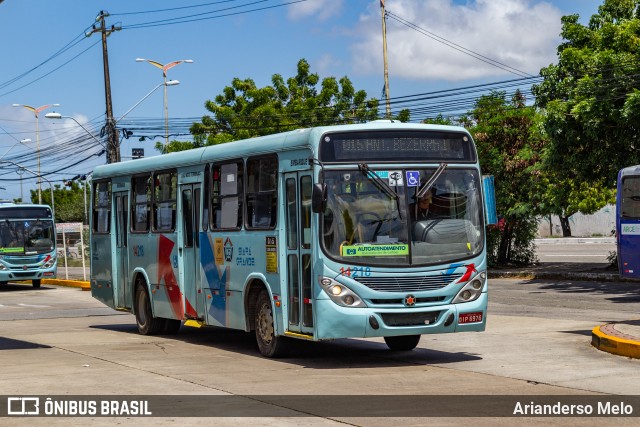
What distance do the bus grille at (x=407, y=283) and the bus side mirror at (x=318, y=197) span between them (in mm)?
986

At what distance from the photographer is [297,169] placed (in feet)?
45.8

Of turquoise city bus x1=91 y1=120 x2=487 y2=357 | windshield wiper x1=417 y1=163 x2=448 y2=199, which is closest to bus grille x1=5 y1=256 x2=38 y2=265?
turquoise city bus x1=91 y1=120 x2=487 y2=357

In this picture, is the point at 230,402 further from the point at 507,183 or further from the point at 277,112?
the point at 277,112

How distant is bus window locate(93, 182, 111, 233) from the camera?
20719mm

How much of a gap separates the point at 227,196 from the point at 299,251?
2.44 meters

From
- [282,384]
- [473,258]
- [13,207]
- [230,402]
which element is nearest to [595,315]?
[473,258]

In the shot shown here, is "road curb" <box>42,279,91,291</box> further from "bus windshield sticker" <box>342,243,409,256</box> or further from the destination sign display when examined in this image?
"bus windshield sticker" <box>342,243,409,256</box>

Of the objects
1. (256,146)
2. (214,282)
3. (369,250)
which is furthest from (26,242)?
(369,250)

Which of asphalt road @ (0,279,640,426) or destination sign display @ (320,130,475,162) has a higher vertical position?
destination sign display @ (320,130,475,162)

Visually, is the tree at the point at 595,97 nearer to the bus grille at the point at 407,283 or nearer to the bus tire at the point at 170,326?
the bus tire at the point at 170,326

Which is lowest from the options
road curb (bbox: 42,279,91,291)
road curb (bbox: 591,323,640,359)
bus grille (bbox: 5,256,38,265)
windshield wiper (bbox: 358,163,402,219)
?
road curb (bbox: 42,279,91,291)

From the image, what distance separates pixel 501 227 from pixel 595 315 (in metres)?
18.4

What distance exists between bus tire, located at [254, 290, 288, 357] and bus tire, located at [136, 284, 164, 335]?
Result: 14.2 feet

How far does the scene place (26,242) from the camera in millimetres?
39344
